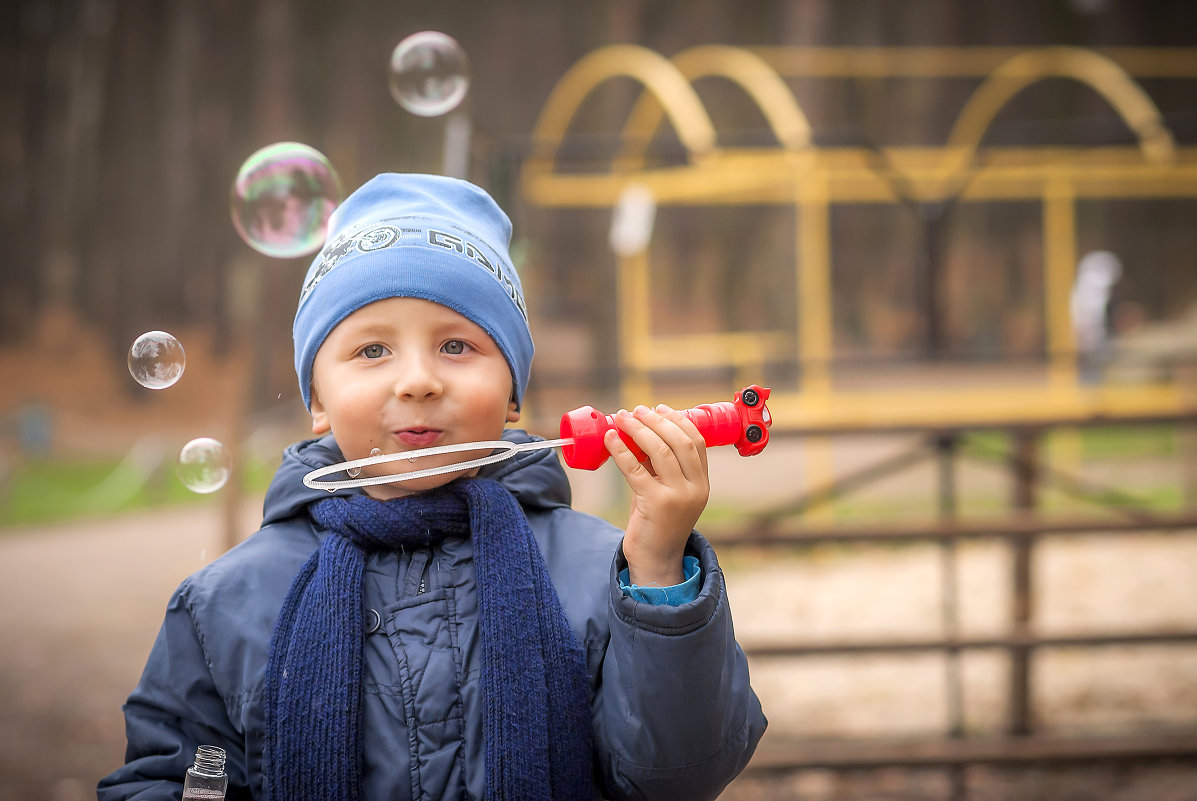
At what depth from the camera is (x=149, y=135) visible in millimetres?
15227

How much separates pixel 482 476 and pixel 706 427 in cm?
34

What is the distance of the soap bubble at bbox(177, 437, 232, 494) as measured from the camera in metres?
1.75

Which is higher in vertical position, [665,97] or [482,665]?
[665,97]

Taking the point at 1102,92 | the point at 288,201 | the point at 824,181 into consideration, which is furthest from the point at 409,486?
the point at 1102,92

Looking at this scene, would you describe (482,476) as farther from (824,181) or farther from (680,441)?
(824,181)

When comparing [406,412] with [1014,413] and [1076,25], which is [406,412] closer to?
[1014,413]

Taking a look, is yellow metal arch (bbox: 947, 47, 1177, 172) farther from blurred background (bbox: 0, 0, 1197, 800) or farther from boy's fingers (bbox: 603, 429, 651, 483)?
boy's fingers (bbox: 603, 429, 651, 483)

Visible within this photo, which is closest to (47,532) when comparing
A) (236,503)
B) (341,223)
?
(236,503)

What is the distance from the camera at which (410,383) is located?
1127mm

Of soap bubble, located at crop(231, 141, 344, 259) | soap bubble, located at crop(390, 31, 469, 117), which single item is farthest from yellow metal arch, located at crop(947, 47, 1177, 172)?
soap bubble, located at crop(231, 141, 344, 259)

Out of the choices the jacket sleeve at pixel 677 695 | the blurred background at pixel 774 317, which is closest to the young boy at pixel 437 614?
the jacket sleeve at pixel 677 695

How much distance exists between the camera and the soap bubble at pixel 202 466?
1.75 m

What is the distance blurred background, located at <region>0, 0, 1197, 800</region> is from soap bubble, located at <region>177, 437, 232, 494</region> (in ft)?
0.04

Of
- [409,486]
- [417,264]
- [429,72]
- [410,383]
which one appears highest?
[429,72]
